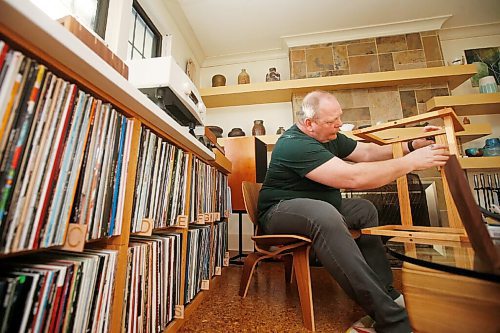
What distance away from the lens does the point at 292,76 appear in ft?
11.0

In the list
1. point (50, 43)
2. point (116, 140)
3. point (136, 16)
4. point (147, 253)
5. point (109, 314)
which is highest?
point (136, 16)

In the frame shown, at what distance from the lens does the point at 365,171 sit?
3.72 feet

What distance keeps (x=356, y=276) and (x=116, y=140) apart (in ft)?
3.17

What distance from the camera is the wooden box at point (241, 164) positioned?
228cm

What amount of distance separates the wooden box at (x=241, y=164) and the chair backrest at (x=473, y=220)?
177cm

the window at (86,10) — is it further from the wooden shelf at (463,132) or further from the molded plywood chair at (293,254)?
the wooden shelf at (463,132)

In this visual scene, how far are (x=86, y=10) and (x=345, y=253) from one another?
229cm

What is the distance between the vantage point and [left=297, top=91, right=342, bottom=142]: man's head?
1370 mm

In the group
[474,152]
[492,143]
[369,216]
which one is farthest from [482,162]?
[369,216]

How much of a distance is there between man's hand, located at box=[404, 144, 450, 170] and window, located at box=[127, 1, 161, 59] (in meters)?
2.33

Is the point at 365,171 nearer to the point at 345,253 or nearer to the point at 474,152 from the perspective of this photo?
the point at 345,253

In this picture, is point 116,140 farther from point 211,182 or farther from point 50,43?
point 211,182

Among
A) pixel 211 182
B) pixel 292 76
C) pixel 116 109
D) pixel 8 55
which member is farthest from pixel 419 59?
pixel 8 55

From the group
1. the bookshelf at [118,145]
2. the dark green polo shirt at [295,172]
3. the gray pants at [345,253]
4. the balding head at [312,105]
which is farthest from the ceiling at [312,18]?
the gray pants at [345,253]
